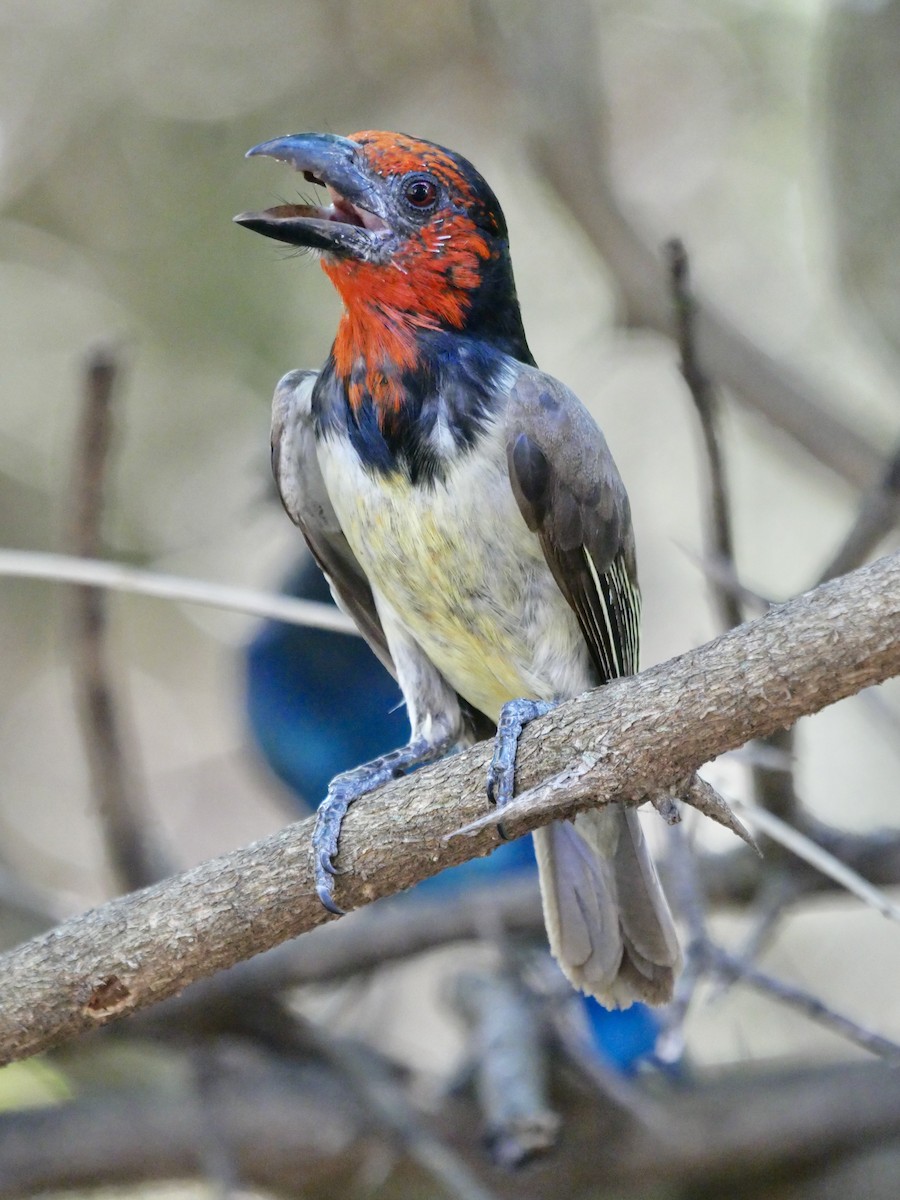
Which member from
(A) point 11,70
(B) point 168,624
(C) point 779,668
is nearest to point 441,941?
(C) point 779,668

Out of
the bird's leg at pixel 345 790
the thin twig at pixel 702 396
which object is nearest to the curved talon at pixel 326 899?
the bird's leg at pixel 345 790

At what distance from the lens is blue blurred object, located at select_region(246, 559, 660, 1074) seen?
3863 mm

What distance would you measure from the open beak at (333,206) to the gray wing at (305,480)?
33cm

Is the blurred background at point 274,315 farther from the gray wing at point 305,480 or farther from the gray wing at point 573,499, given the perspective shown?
the gray wing at point 573,499


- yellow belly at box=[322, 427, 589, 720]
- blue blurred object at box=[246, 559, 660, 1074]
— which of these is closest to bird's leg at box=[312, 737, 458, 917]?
yellow belly at box=[322, 427, 589, 720]

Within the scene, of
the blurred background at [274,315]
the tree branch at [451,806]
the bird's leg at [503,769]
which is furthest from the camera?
the blurred background at [274,315]

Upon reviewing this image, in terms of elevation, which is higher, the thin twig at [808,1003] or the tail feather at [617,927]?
the tail feather at [617,927]

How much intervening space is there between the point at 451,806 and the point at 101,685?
1333mm

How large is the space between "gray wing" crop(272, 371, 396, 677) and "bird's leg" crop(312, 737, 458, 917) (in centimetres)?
34

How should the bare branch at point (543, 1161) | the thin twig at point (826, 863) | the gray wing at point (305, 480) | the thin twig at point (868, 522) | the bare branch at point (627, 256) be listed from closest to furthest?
the thin twig at point (826, 863), the gray wing at point (305, 480), the thin twig at point (868, 522), the bare branch at point (543, 1161), the bare branch at point (627, 256)

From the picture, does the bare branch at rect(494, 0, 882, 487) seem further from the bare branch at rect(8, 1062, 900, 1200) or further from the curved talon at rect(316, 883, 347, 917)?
the curved talon at rect(316, 883, 347, 917)

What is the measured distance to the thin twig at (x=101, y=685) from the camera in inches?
100

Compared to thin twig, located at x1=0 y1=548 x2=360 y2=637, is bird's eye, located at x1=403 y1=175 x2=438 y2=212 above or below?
above

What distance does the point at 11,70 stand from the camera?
5297mm
